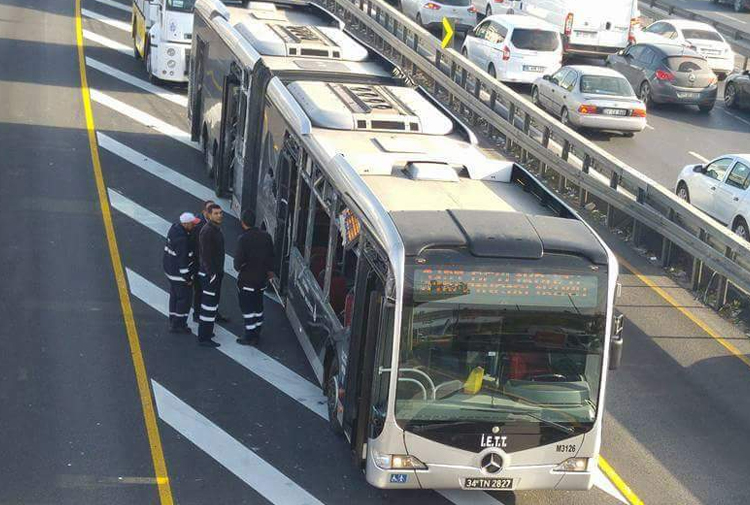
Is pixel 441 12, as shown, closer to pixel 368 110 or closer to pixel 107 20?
pixel 107 20

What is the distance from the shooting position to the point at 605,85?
29.3m

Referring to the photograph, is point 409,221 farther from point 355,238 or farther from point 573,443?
point 573,443

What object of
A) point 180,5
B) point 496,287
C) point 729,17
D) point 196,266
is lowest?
point 729,17

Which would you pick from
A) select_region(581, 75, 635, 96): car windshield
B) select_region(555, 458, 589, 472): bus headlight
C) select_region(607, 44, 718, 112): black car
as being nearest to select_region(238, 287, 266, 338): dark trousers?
select_region(555, 458, 589, 472): bus headlight

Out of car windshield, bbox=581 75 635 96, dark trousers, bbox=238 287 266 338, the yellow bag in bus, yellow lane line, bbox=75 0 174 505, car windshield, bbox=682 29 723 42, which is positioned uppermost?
the yellow bag in bus

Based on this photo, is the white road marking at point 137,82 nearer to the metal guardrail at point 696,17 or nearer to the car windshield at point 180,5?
the car windshield at point 180,5

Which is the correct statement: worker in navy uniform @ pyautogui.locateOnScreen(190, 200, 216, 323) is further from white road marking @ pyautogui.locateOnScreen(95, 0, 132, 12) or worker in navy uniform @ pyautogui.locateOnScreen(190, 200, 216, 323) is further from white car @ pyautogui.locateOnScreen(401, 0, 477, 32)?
white road marking @ pyautogui.locateOnScreen(95, 0, 132, 12)

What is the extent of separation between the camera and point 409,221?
11.2m

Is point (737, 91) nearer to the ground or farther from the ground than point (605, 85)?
nearer to the ground

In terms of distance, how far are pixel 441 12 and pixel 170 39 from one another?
39.6 feet

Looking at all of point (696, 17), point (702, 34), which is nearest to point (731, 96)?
point (702, 34)

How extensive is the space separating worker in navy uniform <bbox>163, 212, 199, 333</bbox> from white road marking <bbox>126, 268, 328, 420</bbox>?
0.47 metres

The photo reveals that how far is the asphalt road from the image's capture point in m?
12.0

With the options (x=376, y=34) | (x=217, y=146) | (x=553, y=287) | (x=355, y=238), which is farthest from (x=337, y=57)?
(x=376, y=34)
